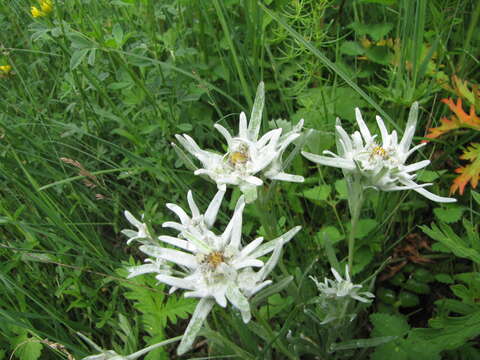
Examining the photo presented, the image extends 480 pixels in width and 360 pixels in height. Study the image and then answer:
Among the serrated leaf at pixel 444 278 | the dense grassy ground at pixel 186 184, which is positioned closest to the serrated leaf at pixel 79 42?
the dense grassy ground at pixel 186 184

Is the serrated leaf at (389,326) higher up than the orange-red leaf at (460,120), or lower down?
lower down

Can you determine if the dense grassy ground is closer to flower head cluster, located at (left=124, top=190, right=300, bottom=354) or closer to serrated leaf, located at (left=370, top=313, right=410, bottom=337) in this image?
serrated leaf, located at (left=370, top=313, right=410, bottom=337)

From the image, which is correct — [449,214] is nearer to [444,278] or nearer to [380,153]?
[444,278]

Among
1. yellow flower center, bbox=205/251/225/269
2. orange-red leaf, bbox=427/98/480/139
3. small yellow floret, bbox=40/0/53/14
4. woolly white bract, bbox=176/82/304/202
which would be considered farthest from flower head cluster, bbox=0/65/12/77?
orange-red leaf, bbox=427/98/480/139

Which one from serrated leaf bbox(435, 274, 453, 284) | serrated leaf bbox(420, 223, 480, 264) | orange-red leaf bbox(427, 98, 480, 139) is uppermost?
orange-red leaf bbox(427, 98, 480, 139)

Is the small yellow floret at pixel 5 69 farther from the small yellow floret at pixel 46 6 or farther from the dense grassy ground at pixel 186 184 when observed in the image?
the small yellow floret at pixel 46 6

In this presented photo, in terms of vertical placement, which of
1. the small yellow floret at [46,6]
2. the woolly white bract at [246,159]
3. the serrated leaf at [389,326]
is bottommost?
the serrated leaf at [389,326]

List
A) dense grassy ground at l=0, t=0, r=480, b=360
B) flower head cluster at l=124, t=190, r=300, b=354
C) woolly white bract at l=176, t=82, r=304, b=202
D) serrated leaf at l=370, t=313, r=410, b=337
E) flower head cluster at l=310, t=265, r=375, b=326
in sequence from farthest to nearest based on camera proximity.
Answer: dense grassy ground at l=0, t=0, r=480, b=360 < serrated leaf at l=370, t=313, r=410, b=337 < flower head cluster at l=310, t=265, r=375, b=326 < woolly white bract at l=176, t=82, r=304, b=202 < flower head cluster at l=124, t=190, r=300, b=354
